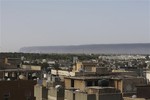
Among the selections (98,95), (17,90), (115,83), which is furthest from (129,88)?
(98,95)

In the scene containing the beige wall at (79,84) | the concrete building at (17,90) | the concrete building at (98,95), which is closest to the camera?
the concrete building at (98,95)

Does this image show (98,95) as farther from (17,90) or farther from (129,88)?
(17,90)

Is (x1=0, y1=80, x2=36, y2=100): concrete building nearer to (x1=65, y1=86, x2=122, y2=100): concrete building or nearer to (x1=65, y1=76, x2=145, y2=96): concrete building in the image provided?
(x1=65, y1=76, x2=145, y2=96): concrete building

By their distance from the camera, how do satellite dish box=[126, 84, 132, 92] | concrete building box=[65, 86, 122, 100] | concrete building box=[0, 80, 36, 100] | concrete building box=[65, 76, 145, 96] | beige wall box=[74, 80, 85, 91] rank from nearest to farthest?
1. concrete building box=[65, 86, 122, 100]
2. beige wall box=[74, 80, 85, 91]
3. concrete building box=[65, 76, 145, 96]
4. satellite dish box=[126, 84, 132, 92]
5. concrete building box=[0, 80, 36, 100]

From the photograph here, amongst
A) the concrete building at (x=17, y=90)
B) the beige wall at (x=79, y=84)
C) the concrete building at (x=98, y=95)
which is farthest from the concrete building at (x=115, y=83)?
the concrete building at (x=98, y=95)

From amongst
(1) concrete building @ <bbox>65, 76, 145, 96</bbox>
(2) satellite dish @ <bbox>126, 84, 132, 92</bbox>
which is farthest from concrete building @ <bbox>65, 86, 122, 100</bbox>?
(2) satellite dish @ <bbox>126, 84, 132, 92</bbox>

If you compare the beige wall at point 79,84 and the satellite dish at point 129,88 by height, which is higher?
the beige wall at point 79,84

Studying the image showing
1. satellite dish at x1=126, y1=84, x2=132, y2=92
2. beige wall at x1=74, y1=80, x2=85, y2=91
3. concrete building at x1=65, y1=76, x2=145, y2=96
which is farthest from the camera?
satellite dish at x1=126, y1=84, x2=132, y2=92

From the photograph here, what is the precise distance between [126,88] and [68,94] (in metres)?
10.5

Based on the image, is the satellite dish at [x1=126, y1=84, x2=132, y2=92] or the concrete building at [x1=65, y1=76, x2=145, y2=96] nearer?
the concrete building at [x1=65, y1=76, x2=145, y2=96]

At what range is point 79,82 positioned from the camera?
37.8 m

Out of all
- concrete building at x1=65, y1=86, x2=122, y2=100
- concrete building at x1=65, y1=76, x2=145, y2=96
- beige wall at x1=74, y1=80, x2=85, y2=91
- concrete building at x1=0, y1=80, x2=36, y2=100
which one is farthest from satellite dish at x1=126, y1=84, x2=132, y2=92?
concrete building at x1=65, y1=86, x2=122, y2=100

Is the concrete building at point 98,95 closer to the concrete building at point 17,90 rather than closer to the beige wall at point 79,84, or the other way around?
the beige wall at point 79,84

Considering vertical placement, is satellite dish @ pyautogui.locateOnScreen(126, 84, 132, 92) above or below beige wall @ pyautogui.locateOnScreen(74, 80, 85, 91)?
below
